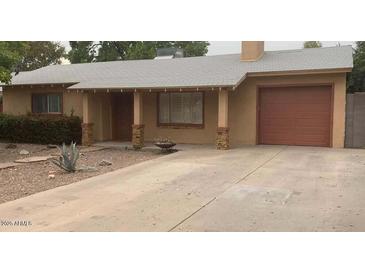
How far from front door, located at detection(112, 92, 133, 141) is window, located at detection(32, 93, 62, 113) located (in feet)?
8.57

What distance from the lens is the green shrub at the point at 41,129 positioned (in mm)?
16047

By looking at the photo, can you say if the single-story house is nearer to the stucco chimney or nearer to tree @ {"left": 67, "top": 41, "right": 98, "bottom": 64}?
the stucco chimney

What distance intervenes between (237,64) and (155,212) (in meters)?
11.3

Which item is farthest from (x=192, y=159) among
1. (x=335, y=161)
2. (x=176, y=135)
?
(x=176, y=135)

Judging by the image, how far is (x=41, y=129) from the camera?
53.4 feet

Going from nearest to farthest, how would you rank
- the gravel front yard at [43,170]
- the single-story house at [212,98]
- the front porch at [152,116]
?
the gravel front yard at [43,170] < the single-story house at [212,98] < the front porch at [152,116]

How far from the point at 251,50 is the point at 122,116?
21.2 feet

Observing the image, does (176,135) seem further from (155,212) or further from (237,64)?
(155,212)

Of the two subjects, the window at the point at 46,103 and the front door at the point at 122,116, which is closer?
the front door at the point at 122,116

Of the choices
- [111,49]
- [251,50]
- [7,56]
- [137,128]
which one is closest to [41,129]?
[7,56]

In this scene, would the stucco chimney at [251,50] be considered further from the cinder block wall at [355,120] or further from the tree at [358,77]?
the tree at [358,77]

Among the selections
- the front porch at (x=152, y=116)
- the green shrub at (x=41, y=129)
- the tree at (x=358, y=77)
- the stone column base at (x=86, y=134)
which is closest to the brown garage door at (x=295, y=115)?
the front porch at (x=152, y=116)

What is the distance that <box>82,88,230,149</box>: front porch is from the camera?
15.6 m

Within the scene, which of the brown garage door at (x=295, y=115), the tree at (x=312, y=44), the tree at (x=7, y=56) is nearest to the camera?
the tree at (x=7, y=56)
